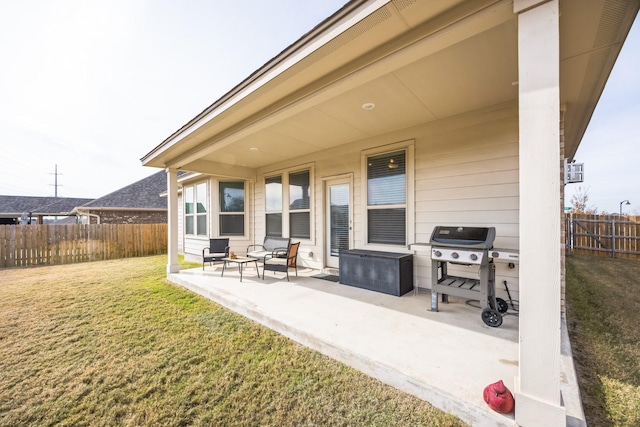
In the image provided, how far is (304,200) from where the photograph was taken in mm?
6043

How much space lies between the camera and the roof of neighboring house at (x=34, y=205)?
1885 centimetres

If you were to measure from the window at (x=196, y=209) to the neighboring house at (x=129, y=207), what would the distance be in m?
6.43

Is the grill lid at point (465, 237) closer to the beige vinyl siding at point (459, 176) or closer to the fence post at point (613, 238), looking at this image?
the beige vinyl siding at point (459, 176)

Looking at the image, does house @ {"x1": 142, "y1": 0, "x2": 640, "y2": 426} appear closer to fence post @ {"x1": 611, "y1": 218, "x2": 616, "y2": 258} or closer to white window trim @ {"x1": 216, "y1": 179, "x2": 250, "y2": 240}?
white window trim @ {"x1": 216, "y1": 179, "x2": 250, "y2": 240}

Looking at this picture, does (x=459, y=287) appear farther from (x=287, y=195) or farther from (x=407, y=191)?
(x=287, y=195)

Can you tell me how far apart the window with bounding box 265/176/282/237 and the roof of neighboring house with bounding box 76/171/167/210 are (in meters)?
11.6

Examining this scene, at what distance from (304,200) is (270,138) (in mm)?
1760

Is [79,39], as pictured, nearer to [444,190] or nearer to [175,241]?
[175,241]

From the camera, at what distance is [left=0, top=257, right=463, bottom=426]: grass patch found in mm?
1737

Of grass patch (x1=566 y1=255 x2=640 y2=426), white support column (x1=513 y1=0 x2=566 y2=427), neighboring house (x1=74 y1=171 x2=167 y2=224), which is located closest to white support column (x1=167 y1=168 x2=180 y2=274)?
white support column (x1=513 y1=0 x2=566 y2=427)

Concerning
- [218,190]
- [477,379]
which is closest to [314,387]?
[477,379]

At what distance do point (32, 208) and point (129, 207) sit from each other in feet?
43.6

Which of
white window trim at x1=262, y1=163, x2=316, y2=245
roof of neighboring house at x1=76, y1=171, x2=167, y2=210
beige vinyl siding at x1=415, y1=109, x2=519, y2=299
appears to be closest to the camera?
beige vinyl siding at x1=415, y1=109, x2=519, y2=299

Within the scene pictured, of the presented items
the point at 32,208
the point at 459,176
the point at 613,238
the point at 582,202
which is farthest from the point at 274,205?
the point at 32,208
